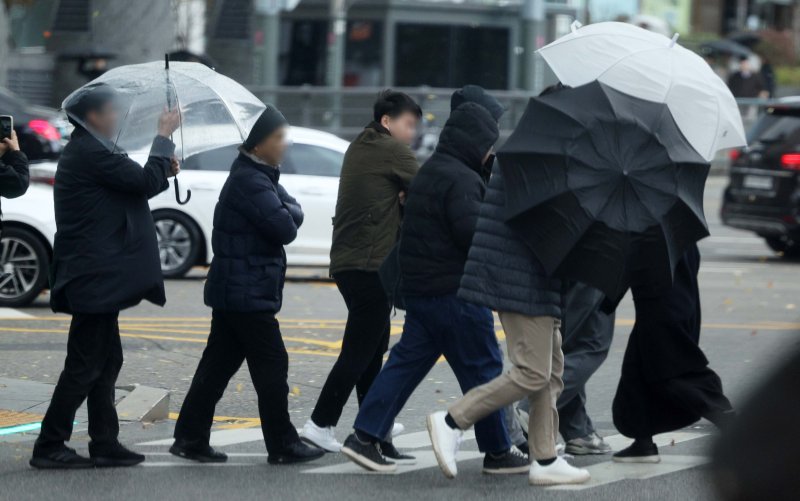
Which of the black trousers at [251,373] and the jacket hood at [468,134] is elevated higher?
the jacket hood at [468,134]

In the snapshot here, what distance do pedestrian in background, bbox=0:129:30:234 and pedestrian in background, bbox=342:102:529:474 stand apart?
1.92 metres

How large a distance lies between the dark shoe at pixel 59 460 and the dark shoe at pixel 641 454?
94.2 inches

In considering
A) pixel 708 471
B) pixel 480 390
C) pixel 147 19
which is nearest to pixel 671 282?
pixel 480 390

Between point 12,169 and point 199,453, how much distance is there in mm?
1613

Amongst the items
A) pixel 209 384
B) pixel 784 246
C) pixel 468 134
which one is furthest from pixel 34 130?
pixel 468 134

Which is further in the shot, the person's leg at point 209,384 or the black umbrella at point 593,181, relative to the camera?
the person's leg at point 209,384

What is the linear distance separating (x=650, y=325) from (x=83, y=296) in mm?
2472

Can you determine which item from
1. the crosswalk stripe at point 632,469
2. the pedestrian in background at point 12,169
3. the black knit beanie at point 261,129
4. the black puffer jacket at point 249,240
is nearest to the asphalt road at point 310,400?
the crosswalk stripe at point 632,469

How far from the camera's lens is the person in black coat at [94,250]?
6.73 metres

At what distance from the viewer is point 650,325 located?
6852 millimetres

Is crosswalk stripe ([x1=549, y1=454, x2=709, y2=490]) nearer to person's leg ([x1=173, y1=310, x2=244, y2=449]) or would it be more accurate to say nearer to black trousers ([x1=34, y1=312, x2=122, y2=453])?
person's leg ([x1=173, y1=310, x2=244, y2=449])

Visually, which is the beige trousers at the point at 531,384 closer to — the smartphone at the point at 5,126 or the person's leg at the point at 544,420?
the person's leg at the point at 544,420

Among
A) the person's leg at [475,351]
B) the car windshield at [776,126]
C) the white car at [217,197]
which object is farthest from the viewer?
the car windshield at [776,126]

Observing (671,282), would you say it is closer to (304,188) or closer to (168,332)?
(168,332)
